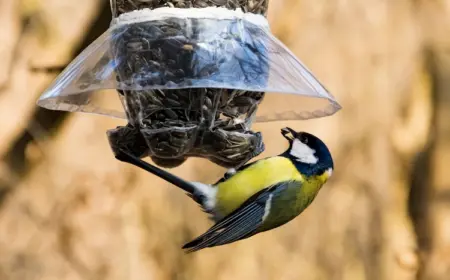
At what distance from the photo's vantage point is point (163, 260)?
2.50 m

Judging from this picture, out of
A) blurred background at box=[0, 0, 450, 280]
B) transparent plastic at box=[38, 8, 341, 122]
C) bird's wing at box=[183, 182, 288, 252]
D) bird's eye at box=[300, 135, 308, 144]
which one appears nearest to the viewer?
transparent plastic at box=[38, 8, 341, 122]

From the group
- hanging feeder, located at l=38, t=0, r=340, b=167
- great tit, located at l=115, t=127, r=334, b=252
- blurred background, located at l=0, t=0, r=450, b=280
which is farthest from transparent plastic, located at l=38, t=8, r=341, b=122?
blurred background, located at l=0, t=0, r=450, b=280

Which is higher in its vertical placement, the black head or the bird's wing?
the black head

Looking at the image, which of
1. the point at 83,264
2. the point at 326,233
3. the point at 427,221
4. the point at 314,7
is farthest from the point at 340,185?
the point at 83,264

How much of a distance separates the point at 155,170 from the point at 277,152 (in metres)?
1.03

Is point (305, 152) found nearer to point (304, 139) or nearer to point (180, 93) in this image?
point (304, 139)

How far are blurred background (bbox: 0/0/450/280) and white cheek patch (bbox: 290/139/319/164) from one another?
0.81m

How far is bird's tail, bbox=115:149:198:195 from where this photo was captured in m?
1.37

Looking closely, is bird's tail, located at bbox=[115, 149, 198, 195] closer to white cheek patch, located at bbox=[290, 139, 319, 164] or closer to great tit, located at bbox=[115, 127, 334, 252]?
great tit, located at bbox=[115, 127, 334, 252]

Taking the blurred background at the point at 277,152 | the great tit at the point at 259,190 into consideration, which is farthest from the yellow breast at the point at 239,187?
the blurred background at the point at 277,152

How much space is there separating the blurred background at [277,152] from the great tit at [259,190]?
81cm

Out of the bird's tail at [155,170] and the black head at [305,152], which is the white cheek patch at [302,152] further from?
the bird's tail at [155,170]

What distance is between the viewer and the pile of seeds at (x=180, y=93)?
1.33m

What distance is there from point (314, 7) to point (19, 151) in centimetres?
101
